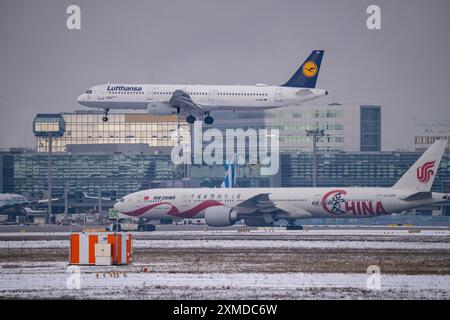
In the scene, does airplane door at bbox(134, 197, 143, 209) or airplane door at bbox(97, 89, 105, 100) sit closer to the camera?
airplane door at bbox(134, 197, 143, 209)

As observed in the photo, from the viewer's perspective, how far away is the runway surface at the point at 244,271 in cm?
3609

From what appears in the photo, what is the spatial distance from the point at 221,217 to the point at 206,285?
163 ft

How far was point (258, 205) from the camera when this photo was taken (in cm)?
9031

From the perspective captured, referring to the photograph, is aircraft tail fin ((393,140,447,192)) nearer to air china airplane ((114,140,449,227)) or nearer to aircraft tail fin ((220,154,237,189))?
air china airplane ((114,140,449,227))

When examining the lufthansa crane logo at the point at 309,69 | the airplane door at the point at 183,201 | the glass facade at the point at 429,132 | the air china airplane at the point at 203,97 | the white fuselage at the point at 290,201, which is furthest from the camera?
the glass facade at the point at 429,132

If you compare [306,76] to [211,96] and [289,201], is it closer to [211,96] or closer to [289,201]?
[211,96]

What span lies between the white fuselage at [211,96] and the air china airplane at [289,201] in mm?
9227

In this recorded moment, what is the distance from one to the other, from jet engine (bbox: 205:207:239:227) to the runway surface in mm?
19321

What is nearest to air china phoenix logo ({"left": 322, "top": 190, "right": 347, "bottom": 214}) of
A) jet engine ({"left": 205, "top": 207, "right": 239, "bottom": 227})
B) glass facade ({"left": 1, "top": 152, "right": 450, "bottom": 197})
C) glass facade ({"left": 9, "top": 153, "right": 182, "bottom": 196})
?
jet engine ({"left": 205, "top": 207, "right": 239, "bottom": 227})

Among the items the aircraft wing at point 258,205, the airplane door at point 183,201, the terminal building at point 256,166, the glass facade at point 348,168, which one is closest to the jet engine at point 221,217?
the aircraft wing at point 258,205

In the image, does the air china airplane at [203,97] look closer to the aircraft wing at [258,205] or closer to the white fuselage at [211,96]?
the white fuselage at [211,96]

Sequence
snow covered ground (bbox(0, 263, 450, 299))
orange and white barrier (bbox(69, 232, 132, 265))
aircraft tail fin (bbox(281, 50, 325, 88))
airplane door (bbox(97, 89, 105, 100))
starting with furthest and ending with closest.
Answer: aircraft tail fin (bbox(281, 50, 325, 88)), airplane door (bbox(97, 89, 105, 100)), orange and white barrier (bbox(69, 232, 132, 265)), snow covered ground (bbox(0, 263, 450, 299))

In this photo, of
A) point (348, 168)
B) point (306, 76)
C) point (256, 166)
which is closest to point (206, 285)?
point (306, 76)

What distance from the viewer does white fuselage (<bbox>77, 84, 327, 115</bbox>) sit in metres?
96.7
